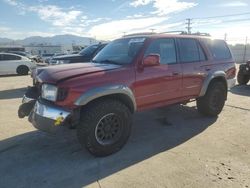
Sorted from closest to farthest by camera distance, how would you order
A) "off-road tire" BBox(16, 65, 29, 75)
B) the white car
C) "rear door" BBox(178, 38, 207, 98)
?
"rear door" BBox(178, 38, 207, 98)
the white car
"off-road tire" BBox(16, 65, 29, 75)

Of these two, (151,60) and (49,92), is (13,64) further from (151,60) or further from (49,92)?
(151,60)

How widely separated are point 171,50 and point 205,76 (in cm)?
112

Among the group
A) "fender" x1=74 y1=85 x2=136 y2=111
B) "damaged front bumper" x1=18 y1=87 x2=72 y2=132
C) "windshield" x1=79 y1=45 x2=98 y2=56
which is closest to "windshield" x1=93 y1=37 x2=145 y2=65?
"fender" x1=74 y1=85 x2=136 y2=111

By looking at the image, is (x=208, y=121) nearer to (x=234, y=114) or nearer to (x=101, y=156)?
(x=234, y=114)

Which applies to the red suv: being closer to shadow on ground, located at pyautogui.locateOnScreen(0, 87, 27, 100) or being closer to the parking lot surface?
the parking lot surface

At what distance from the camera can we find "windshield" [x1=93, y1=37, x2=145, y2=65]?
198 inches

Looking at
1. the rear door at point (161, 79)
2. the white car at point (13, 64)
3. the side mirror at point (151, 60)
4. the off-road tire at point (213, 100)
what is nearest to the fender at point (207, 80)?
the off-road tire at point (213, 100)

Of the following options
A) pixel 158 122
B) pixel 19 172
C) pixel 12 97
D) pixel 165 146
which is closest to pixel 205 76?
pixel 158 122

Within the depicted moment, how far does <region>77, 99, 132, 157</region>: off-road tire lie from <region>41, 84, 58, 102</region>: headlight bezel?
1.58ft

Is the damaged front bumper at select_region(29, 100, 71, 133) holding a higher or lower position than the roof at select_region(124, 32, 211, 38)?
lower

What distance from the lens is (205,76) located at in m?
6.22

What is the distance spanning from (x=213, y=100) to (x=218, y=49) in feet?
3.96

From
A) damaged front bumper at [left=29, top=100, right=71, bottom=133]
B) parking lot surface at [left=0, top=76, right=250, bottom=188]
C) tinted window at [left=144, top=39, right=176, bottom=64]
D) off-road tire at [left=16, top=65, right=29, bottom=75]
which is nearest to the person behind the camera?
parking lot surface at [left=0, top=76, right=250, bottom=188]

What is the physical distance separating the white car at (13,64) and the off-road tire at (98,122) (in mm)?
14278
